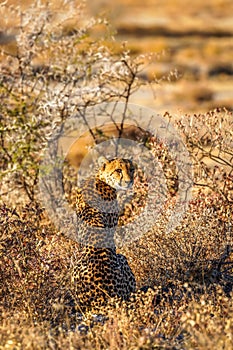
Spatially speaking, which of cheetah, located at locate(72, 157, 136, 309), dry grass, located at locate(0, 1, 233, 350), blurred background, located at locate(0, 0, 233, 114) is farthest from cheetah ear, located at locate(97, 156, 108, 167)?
blurred background, located at locate(0, 0, 233, 114)

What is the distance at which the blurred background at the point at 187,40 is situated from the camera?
113 feet

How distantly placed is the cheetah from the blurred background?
24224 mm

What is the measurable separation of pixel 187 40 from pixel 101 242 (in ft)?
129

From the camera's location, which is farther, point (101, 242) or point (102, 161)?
point (102, 161)

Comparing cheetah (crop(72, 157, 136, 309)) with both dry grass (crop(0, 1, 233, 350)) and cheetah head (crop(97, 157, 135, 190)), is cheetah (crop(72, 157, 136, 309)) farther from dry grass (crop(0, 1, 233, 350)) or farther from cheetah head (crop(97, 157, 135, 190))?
dry grass (crop(0, 1, 233, 350))

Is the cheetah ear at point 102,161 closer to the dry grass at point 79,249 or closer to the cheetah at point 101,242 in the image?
the cheetah at point 101,242

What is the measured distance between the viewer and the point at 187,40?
4469 cm

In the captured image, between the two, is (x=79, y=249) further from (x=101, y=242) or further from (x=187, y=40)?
(x=187, y=40)

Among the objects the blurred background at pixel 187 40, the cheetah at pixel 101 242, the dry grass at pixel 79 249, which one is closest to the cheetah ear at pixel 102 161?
the cheetah at pixel 101 242

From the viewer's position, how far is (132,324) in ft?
17.4

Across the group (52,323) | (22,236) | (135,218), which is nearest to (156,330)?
(52,323)

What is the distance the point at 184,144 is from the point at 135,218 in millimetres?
865

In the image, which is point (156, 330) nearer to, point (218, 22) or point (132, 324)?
point (132, 324)

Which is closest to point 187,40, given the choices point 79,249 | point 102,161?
point 102,161
